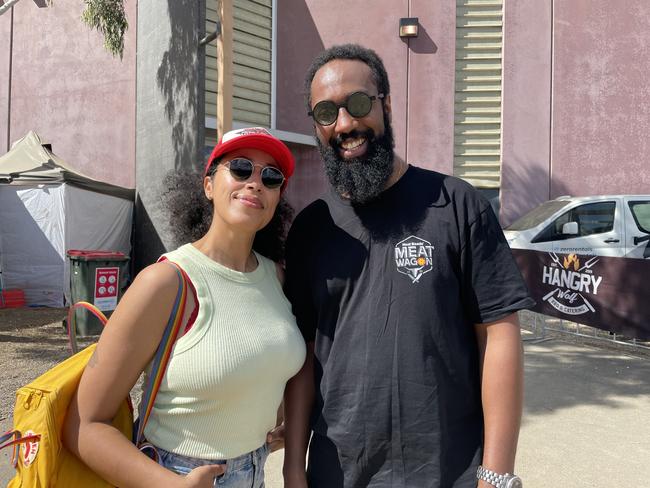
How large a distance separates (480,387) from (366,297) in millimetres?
435

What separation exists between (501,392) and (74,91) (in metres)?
14.5

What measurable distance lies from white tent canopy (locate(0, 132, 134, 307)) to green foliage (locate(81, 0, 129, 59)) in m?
2.75

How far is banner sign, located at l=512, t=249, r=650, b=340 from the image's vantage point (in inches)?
256

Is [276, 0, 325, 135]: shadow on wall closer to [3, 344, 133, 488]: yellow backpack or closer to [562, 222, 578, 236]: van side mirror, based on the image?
[562, 222, 578, 236]: van side mirror

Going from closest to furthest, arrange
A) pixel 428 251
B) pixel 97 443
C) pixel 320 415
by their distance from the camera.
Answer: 1. pixel 97 443
2. pixel 428 251
3. pixel 320 415

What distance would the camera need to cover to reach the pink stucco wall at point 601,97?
42.5 feet

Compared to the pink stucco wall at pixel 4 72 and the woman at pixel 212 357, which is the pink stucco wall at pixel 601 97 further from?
the pink stucco wall at pixel 4 72

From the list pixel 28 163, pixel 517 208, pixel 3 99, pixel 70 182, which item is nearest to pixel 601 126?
pixel 517 208

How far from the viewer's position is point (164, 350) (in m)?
1.55

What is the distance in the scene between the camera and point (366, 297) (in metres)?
1.68

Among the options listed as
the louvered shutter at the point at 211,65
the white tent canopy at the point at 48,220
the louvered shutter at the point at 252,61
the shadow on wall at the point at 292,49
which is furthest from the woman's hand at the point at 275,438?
the shadow on wall at the point at 292,49

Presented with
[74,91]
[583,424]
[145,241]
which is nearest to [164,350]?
[583,424]

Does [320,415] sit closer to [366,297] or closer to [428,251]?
[366,297]

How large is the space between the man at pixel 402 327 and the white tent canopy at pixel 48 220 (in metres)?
9.36
